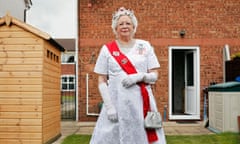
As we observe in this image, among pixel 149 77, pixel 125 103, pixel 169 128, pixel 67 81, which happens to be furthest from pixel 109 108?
pixel 67 81

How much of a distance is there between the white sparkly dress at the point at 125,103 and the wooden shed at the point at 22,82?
3.51 meters

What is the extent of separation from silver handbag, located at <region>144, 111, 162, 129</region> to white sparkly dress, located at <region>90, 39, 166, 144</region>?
0.05 m

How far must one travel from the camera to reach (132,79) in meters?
3.03

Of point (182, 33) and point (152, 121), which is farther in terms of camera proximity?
point (182, 33)

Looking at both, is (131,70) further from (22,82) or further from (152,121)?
(22,82)

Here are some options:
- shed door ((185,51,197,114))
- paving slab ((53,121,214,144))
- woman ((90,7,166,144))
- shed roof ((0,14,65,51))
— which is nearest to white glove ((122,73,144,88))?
woman ((90,7,166,144))

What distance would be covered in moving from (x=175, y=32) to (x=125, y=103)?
8.33 meters

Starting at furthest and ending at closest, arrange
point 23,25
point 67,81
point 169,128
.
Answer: point 67,81, point 169,128, point 23,25

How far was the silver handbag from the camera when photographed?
121 inches

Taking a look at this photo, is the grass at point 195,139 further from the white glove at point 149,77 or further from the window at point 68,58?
the window at point 68,58

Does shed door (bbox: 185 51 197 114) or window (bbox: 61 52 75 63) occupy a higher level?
window (bbox: 61 52 75 63)

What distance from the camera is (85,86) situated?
11.0 meters

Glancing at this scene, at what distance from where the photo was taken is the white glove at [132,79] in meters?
3.03

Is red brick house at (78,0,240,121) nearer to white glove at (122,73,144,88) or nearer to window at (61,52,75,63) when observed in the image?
white glove at (122,73,144,88)
